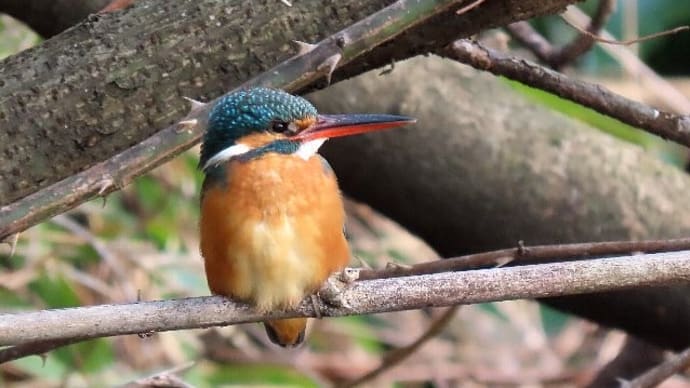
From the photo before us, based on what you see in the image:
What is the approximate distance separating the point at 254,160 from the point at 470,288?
41 cm

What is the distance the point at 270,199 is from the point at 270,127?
136mm

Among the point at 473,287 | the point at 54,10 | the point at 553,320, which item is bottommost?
the point at 553,320

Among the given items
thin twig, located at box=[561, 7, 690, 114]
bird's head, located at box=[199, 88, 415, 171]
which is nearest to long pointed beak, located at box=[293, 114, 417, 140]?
bird's head, located at box=[199, 88, 415, 171]

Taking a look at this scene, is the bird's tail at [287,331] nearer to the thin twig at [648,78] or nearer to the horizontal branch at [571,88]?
the horizontal branch at [571,88]

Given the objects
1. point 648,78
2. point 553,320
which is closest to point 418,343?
point 648,78

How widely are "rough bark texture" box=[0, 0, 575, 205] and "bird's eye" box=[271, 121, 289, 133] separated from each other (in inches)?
3.1

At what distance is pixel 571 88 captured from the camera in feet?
5.49

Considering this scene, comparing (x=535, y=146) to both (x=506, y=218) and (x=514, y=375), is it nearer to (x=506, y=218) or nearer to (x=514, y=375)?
(x=506, y=218)

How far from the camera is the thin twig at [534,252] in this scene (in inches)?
61.2

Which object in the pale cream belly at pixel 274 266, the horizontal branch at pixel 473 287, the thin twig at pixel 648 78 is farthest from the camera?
the thin twig at pixel 648 78

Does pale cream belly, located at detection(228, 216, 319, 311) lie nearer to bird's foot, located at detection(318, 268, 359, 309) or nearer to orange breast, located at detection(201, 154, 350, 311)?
orange breast, located at detection(201, 154, 350, 311)

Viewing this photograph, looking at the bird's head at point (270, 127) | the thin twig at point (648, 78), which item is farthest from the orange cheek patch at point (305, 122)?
the thin twig at point (648, 78)

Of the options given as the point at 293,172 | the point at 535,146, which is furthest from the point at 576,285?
the point at 535,146

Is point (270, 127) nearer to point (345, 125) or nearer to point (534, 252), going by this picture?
point (345, 125)
